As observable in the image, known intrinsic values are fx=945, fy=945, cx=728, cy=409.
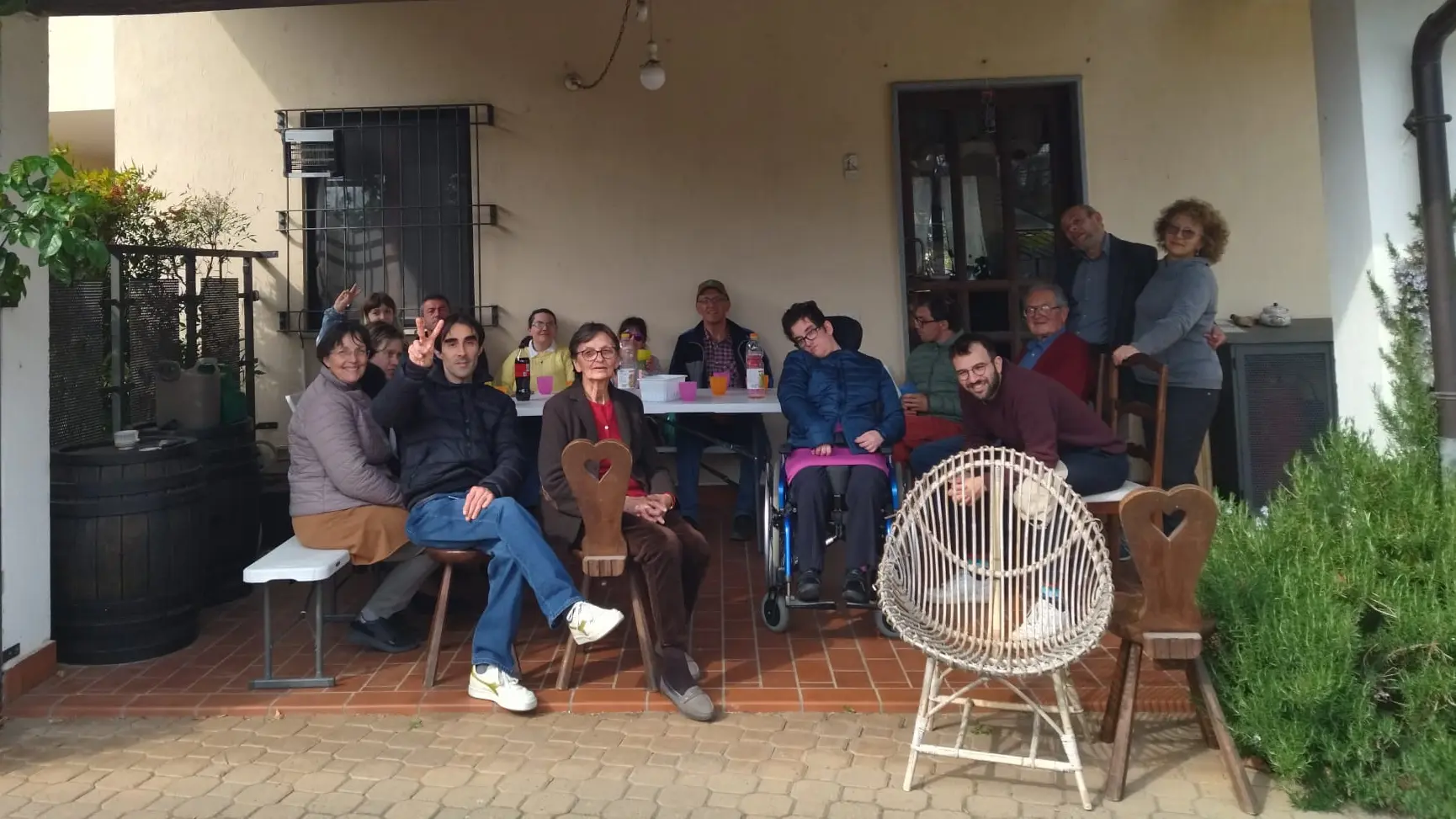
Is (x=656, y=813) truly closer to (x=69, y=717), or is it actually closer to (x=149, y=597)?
(x=69, y=717)

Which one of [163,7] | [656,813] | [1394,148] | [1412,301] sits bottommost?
[656,813]

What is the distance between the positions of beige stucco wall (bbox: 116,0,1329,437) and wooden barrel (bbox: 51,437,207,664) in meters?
2.59

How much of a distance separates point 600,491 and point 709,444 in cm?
227

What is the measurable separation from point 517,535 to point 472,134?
141 inches

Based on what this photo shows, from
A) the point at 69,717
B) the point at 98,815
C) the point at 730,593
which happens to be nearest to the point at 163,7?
the point at 69,717

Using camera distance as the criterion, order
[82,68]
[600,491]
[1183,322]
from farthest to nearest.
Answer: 1. [82,68]
2. [1183,322]
3. [600,491]

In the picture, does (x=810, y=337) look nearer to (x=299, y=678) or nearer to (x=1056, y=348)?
(x=1056, y=348)

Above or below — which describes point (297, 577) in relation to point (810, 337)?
below

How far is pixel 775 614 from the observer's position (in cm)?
372

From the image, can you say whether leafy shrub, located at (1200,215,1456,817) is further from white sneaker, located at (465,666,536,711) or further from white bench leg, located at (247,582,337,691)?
white bench leg, located at (247,582,337,691)

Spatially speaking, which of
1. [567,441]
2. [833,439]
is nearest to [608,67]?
[833,439]

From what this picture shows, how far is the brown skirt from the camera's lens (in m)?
3.43

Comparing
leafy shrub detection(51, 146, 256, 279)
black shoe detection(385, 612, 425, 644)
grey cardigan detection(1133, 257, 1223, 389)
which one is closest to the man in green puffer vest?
grey cardigan detection(1133, 257, 1223, 389)

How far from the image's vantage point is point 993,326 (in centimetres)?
592
